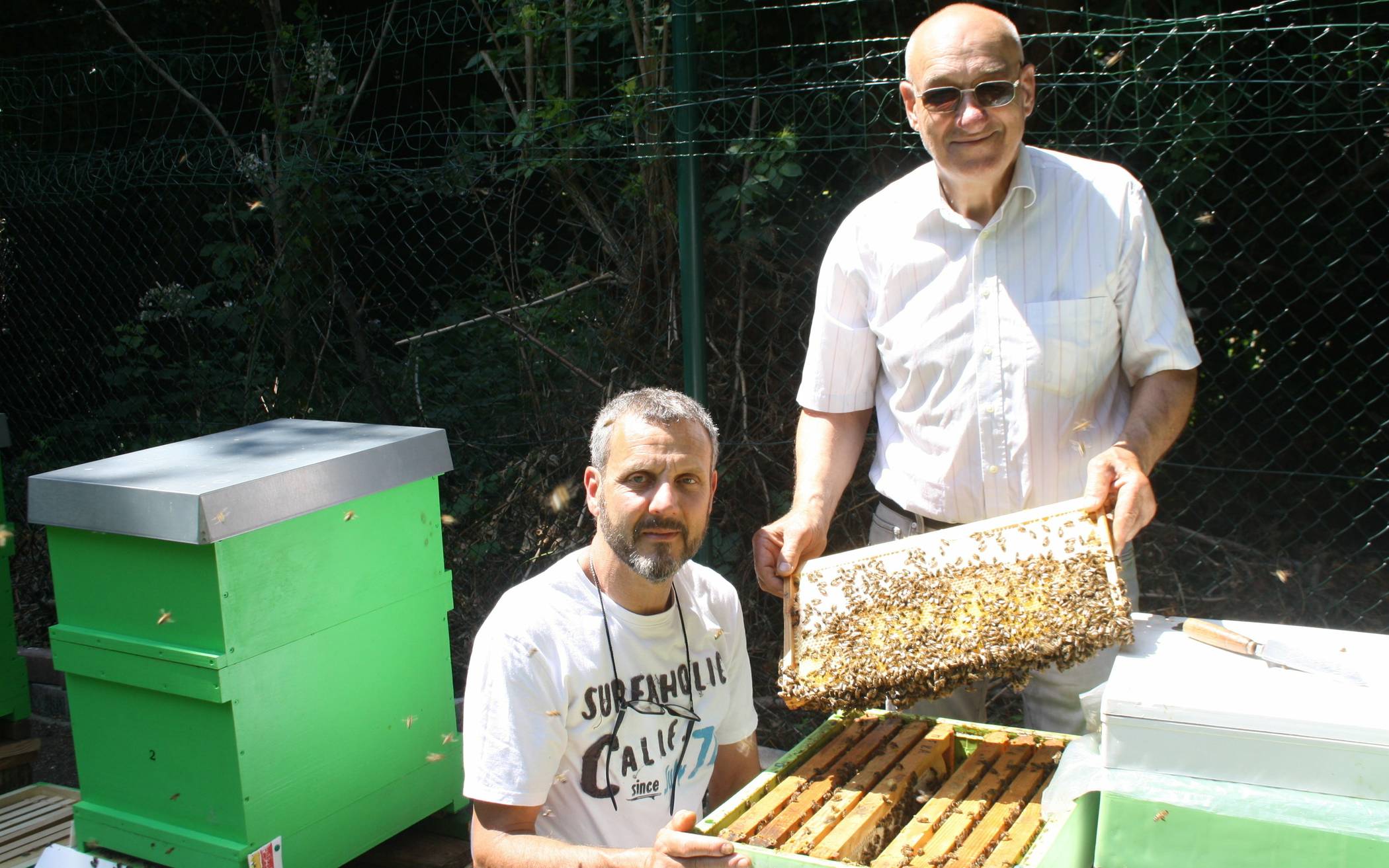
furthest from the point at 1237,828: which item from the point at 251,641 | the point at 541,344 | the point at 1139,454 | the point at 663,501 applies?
the point at 541,344

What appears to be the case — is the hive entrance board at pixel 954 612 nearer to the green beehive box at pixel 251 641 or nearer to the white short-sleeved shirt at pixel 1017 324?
the white short-sleeved shirt at pixel 1017 324

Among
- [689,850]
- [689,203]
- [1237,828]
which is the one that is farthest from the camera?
[689,203]

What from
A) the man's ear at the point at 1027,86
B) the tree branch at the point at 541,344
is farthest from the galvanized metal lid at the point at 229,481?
the man's ear at the point at 1027,86

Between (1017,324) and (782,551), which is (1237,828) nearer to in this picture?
(782,551)

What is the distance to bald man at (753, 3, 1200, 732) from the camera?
1.90 metres

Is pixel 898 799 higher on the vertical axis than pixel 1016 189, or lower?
lower

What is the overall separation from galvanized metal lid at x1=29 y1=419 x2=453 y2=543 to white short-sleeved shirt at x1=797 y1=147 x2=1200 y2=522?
3.30 ft

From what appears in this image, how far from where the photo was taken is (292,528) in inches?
87.2

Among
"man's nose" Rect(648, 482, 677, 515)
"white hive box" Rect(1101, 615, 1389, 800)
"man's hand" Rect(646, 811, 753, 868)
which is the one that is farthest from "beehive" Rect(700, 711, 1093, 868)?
"man's nose" Rect(648, 482, 677, 515)

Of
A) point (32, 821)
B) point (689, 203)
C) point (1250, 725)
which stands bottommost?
point (32, 821)

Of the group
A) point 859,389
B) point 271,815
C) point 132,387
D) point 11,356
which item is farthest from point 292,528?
point 11,356

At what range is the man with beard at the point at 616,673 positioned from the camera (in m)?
1.74

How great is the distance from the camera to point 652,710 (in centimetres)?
189

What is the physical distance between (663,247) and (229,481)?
1.69 metres
